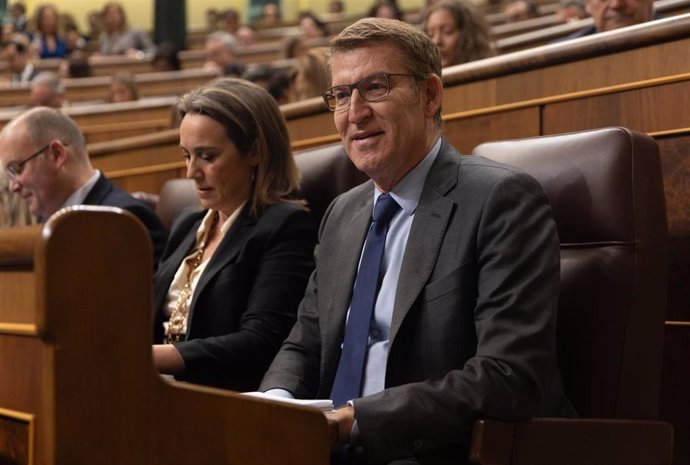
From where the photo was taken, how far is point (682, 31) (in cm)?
141

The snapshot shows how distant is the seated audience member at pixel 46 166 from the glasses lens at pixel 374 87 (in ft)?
2.80

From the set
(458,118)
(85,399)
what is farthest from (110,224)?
(458,118)

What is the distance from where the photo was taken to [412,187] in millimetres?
1157

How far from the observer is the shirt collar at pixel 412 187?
3.78 feet

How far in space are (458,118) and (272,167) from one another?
14.3 inches

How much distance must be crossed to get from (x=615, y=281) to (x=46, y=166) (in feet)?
3.91

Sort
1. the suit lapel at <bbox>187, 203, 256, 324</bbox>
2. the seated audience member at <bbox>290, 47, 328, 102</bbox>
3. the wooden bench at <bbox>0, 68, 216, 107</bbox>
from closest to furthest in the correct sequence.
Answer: the suit lapel at <bbox>187, 203, 256, 324</bbox>
the seated audience member at <bbox>290, 47, 328, 102</bbox>
the wooden bench at <bbox>0, 68, 216, 107</bbox>

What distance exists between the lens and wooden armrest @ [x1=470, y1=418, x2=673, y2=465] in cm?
96

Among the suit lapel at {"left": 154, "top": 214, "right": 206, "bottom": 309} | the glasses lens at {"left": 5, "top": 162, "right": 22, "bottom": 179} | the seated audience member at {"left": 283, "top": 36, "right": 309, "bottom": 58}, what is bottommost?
the suit lapel at {"left": 154, "top": 214, "right": 206, "bottom": 309}

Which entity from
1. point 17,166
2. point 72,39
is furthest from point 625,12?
point 72,39

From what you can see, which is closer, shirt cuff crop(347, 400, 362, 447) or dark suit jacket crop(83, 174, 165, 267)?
shirt cuff crop(347, 400, 362, 447)

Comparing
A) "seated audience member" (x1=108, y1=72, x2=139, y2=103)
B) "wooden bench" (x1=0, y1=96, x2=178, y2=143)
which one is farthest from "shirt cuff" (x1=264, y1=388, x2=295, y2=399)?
"seated audience member" (x1=108, y1=72, x2=139, y2=103)

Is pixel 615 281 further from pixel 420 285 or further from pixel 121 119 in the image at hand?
pixel 121 119

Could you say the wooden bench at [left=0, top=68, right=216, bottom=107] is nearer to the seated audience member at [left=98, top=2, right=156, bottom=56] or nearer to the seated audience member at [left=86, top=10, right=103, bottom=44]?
the seated audience member at [left=98, top=2, right=156, bottom=56]
